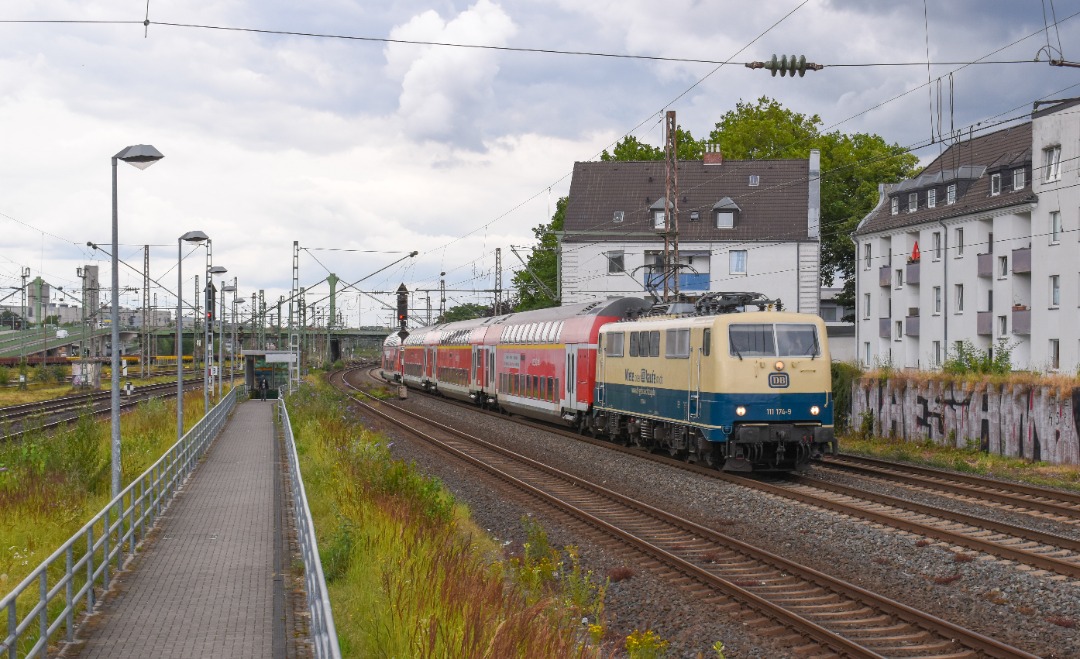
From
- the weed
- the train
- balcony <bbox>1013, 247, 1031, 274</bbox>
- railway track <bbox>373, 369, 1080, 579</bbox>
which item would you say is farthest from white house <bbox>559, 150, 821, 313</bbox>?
the weed

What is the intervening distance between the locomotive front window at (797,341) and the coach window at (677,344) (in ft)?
6.39

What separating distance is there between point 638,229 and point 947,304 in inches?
692

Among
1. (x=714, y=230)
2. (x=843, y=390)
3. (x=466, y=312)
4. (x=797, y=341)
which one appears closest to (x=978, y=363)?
(x=843, y=390)

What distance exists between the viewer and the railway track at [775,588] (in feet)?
32.0

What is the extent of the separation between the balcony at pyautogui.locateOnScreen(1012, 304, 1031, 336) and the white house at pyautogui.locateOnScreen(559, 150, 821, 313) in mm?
14378

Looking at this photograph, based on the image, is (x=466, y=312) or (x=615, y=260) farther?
(x=466, y=312)

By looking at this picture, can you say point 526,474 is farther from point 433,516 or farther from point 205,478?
point 433,516

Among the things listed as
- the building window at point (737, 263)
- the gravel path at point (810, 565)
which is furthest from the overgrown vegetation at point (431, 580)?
the building window at point (737, 263)

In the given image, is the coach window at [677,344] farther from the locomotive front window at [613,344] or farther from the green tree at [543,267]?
the green tree at [543,267]

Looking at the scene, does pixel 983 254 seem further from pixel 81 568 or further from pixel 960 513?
pixel 81 568

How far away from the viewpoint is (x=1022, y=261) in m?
47.0

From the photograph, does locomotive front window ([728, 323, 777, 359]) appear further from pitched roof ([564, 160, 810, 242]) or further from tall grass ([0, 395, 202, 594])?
pitched roof ([564, 160, 810, 242])

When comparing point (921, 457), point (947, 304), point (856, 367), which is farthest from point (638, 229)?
point (921, 457)

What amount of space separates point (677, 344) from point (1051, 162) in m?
29.7
